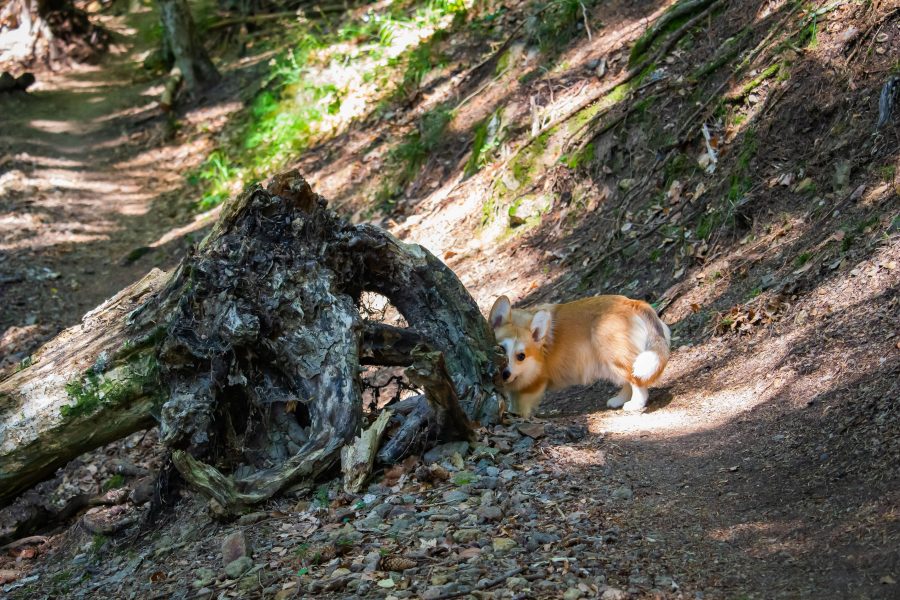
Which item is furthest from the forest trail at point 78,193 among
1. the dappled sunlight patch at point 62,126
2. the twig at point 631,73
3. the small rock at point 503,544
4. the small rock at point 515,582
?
the small rock at point 515,582

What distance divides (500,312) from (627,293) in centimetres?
227

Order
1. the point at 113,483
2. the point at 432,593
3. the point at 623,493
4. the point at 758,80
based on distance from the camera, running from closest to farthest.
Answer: the point at 432,593
the point at 623,493
the point at 113,483
the point at 758,80

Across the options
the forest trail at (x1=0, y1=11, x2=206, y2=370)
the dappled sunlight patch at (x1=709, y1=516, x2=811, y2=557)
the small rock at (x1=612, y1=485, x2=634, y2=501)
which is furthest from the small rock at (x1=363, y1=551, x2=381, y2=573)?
the forest trail at (x1=0, y1=11, x2=206, y2=370)

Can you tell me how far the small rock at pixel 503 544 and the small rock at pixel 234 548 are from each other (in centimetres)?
129

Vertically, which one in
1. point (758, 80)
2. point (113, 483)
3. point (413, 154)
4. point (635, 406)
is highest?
point (758, 80)

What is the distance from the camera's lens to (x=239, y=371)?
5.38m

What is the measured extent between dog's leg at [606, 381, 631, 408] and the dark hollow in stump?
5.13 ft

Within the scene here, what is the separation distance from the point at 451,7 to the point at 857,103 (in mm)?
9004

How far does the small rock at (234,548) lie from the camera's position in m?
4.48

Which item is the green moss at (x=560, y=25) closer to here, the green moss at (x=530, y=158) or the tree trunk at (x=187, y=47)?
the green moss at (x=530, y=158)

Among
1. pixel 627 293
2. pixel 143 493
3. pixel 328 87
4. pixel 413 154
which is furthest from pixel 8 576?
pixel 328 87

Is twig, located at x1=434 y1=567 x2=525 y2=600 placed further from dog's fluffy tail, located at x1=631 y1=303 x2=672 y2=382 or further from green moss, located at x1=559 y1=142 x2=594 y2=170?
green moss, located at x1=559 y1=142 x2=594 y2=170

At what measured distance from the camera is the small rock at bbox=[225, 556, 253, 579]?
431cm

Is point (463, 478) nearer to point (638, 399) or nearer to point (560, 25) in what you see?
point (638, 399)
